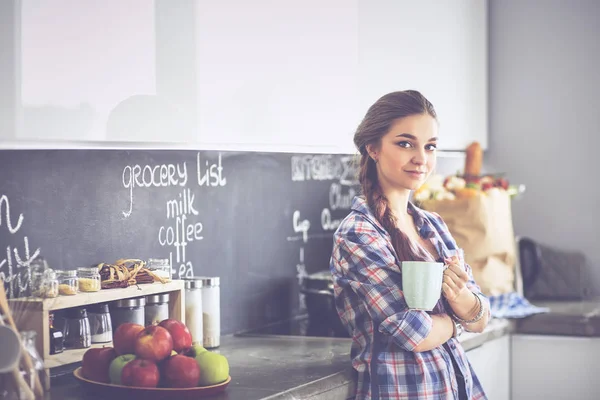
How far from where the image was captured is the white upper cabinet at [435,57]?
89.6 inches

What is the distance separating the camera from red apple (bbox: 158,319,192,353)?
5.19ft

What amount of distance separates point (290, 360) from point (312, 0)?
2.62 ft

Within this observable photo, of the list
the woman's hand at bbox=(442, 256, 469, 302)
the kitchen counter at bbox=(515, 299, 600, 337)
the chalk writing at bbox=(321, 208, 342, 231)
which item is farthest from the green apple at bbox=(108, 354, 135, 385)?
the kitchen counter at bbox=(515, 299, 600, 337)

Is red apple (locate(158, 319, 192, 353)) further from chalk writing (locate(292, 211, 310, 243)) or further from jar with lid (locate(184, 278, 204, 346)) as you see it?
chalk writing (locate(292, 211, 310, 243))

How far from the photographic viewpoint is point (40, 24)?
138cm

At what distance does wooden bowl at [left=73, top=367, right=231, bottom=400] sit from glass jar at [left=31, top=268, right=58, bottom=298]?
16cm

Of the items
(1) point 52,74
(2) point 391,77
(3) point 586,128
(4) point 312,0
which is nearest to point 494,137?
(3) point 586,128

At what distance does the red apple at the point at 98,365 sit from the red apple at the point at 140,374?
2.4 inches

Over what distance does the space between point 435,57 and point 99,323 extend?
1.34 meters

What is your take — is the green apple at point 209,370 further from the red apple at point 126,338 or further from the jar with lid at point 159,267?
the jar with lid at point 159,267

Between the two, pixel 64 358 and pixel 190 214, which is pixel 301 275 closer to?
pixel 190 214

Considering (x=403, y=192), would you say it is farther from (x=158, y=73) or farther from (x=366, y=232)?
(x=158, y=73)

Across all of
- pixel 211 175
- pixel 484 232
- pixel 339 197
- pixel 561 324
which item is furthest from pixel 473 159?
pixel 211 175

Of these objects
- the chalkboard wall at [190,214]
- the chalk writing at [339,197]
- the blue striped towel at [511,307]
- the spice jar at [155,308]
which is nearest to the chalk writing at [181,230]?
the chalkboard wall at [190,214]
